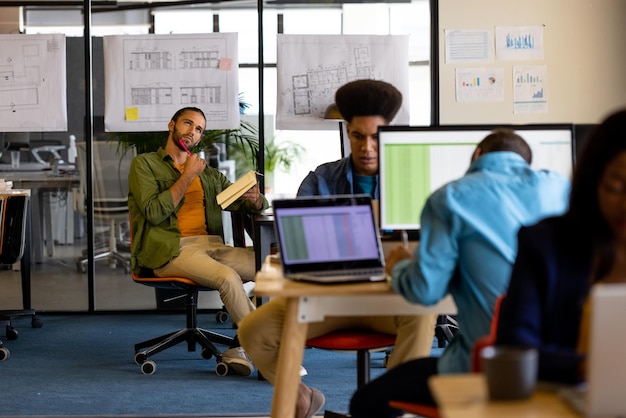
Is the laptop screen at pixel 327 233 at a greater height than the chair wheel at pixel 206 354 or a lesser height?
greater

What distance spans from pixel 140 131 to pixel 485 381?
4907 mm

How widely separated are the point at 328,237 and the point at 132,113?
3546 millimetres

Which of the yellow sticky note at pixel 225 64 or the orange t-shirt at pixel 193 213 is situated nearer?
the orange t-shirt at pixel 193 213

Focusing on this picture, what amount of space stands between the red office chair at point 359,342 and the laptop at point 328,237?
14.8 inches

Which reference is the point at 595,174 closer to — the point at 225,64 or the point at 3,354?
the point at 3,354

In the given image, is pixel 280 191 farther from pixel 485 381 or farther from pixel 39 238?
pixel 485 381

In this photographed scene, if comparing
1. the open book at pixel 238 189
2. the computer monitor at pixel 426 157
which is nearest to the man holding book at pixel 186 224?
the open book at pixel 238 189

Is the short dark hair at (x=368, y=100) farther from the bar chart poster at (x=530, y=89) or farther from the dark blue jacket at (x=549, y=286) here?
the bar chart poster at (x=530, y=89)

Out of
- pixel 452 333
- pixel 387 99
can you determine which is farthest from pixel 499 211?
pixel 452 333

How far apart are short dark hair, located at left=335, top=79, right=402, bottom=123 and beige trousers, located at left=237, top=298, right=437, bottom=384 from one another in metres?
0.79

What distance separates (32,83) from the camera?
6.11 meters

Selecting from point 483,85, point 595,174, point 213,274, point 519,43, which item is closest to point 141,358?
point 213,274

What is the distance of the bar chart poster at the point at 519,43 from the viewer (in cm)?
612

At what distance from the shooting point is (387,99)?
3564mm
